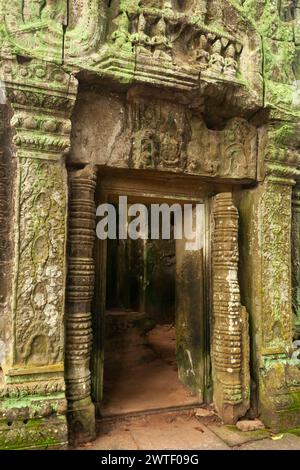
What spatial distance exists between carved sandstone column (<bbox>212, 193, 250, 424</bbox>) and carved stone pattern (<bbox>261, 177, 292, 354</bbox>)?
27cm

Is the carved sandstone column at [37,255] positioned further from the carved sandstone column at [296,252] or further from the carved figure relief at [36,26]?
the carved sandstone column at [296,252]

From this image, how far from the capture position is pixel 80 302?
3.10m

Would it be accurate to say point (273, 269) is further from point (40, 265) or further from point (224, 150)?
point (40, 265)

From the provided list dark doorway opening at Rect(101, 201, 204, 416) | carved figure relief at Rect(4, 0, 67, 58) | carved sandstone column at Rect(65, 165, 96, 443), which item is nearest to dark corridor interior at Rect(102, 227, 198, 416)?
dark doorway opening at Rect(101, 201, 204, 416)

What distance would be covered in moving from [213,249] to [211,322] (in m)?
0.82

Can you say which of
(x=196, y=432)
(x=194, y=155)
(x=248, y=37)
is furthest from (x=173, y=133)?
(x=196, y=432)

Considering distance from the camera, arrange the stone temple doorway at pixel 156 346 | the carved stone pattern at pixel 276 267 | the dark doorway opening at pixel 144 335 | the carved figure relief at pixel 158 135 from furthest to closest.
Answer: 1. the dark doorway opening at pixel 144 335
2. the carved stone pattern at pixel 276 267
3. the stone temple doorway at pixel 156 346
4. the carved figure relief at pixel 158 135

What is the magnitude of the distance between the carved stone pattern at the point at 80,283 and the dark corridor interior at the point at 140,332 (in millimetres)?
811

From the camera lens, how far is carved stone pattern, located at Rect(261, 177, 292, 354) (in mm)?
3654

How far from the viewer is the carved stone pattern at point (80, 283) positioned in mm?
3023

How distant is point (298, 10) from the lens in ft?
13.3

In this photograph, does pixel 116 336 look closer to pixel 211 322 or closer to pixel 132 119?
pixel 211 322

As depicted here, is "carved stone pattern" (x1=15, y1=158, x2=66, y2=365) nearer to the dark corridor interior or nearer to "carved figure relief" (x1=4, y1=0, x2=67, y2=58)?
"carved figure relief" (x1=4, y1=0, x2=67, y2=58)

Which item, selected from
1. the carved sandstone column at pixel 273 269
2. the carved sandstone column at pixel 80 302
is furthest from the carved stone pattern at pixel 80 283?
the carved sandstone column at pixel 273 269
